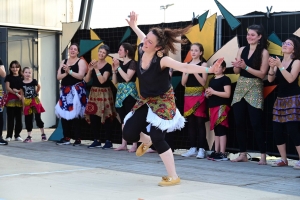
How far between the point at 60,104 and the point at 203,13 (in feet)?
10.2

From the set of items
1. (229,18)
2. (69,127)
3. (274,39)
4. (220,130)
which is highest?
(229,18)

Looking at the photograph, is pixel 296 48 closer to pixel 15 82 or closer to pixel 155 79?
pixel 155 79

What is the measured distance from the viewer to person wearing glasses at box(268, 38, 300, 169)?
748 centimetres

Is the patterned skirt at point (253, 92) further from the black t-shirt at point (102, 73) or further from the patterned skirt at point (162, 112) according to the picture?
the black t-shirt at point (102, 73)

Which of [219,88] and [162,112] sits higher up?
[219,88]

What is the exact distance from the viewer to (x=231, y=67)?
341 inches

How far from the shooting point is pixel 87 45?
35.8ft

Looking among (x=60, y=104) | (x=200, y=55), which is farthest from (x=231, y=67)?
(x=60, y=104)

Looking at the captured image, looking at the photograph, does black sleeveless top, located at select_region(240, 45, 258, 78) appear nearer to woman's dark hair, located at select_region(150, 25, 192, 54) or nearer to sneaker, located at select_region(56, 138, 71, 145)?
woman's dark hair, located at select_region(150, 25, 192, 54)

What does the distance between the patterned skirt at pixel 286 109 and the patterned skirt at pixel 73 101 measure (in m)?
3.85

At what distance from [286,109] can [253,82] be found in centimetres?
65

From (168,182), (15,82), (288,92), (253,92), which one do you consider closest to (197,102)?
(253,92)

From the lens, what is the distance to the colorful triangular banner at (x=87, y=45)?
10781mm

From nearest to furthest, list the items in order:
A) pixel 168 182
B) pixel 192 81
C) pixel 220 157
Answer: pixel 168 182 < pixel 220 157 < pixel 192 81
